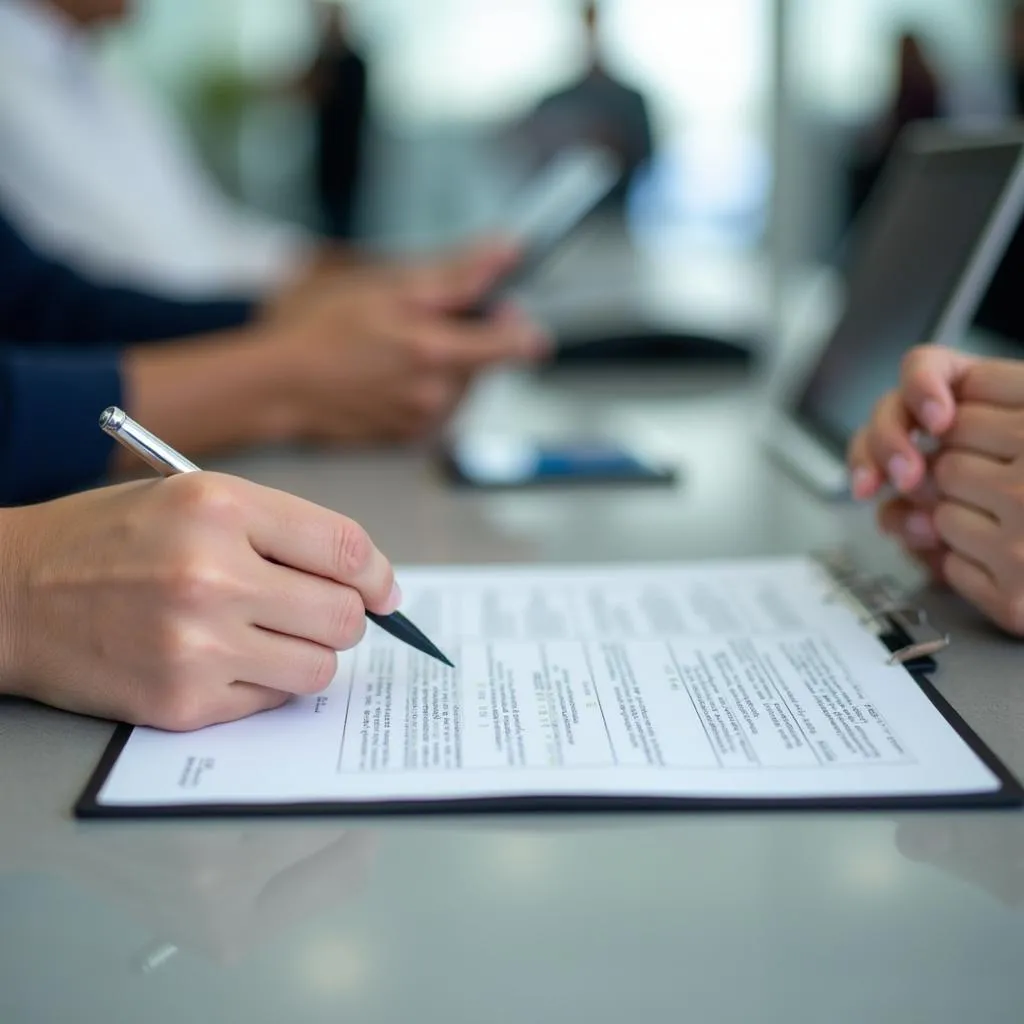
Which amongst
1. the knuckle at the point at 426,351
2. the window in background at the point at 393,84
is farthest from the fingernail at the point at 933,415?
the window in background at the point at 393,84

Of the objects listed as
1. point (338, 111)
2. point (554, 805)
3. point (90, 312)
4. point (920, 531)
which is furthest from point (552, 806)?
point (338, 111)

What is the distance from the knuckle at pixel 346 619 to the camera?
0.49 metres

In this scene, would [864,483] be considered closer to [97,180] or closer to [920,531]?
[920,531]

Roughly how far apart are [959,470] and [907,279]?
0.28 m

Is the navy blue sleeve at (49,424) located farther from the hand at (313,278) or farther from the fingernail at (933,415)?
the fingernail at (933,415)

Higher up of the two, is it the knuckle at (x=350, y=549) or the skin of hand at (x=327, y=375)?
the knuckle at (x=350, y=549)

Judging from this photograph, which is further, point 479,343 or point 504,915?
point 479,343

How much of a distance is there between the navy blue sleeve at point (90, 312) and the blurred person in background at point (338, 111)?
409cm

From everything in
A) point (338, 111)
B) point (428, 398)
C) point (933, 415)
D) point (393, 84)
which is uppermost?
point (933, 415)

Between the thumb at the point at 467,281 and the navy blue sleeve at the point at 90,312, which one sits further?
the navy blue sleeve at the point at 90,312

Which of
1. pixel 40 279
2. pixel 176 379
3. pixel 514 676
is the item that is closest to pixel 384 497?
pixel 176 379

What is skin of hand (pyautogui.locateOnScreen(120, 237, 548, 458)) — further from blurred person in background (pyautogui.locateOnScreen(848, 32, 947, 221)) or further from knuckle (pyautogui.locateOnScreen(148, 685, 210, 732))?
blurred person in background (pyautogui.locateOnScreen(848, 32, 947, 221))

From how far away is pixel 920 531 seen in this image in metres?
0.65

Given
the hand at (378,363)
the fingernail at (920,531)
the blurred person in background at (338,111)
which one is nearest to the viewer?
the fingernail at (920,531)
